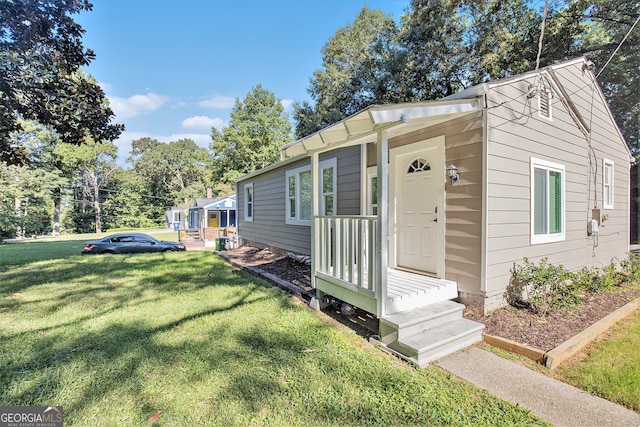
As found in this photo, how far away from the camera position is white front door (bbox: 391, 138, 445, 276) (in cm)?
445

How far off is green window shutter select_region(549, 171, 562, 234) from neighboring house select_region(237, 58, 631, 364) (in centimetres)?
3

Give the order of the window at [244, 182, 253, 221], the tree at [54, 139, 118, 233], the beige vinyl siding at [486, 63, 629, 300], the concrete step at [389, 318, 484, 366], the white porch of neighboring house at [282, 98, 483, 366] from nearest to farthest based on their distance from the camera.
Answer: the concrete step at [389, 318, 484, 366] < the white porch of neighboring house at [282, 98, 483, 366] < the beige vinyl siding at [486, 63, 629, 300] < the window at [244, 182, 253, 221] < the tree at [54, 139, 118, 233]

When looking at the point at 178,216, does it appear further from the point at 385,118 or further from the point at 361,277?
the point at 385,118

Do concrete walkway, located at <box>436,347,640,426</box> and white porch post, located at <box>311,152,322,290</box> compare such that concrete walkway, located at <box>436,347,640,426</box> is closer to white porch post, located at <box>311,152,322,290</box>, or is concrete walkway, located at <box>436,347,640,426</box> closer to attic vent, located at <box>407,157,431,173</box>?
white porch post, located at <box>311,152,322,290</box>

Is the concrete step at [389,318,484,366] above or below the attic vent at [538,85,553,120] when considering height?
below

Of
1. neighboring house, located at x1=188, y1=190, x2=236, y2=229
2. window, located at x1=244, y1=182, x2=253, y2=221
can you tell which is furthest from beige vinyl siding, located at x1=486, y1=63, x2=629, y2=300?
neighboring house, located at x1=188, y1=190, x2=236, y2=229

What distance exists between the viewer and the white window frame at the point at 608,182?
666 centimetres

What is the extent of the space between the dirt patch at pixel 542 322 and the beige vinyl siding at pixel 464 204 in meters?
0.43

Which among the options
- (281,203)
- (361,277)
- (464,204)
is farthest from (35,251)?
(464,204)

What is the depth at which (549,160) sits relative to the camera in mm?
4992

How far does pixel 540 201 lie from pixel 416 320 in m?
3.19

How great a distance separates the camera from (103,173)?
38688 millimetres

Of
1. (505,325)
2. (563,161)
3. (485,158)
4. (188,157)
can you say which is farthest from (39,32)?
(188,157)

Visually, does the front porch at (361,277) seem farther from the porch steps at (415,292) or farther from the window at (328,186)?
the window at (328,186)
